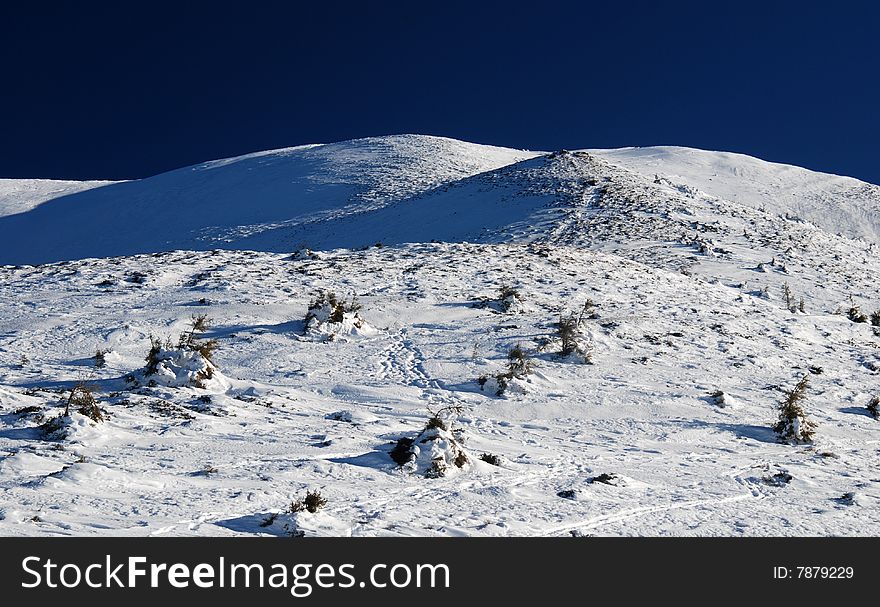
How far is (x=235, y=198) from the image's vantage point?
180 ft

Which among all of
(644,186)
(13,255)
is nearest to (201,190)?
(13,255)

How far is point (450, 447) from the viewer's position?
24.7ft

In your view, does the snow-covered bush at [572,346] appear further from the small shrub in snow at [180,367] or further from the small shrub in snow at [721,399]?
the small shrub in snow at [180,367]

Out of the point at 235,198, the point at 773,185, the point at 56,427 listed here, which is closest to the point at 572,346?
the point at 56,427

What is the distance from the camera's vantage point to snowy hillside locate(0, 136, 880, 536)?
20.7ft

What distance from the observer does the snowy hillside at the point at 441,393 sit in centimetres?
632

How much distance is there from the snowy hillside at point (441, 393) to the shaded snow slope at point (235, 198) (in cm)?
2033

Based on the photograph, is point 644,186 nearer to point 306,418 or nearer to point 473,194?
point 473,194

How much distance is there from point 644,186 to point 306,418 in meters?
33.9

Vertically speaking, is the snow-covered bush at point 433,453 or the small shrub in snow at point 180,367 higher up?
the small shrub in snow at point 180,367

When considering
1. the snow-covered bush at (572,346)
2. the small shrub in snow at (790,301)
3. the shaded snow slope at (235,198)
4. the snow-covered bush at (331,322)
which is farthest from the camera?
the shaded snow slope at (235,198)

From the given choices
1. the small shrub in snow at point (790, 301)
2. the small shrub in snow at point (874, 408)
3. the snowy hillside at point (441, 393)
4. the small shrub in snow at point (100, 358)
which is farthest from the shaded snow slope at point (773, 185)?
the small shrub in snow at point (100, 358)

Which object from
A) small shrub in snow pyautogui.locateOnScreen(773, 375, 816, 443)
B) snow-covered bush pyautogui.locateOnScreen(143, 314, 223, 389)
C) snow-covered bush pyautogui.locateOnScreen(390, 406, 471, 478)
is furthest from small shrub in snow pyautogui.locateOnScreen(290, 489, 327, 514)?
small shrub in snow pyautogui.locateOnScreen(773, 375, 816, 443)

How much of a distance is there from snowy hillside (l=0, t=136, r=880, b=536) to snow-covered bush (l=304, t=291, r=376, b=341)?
45 mm
